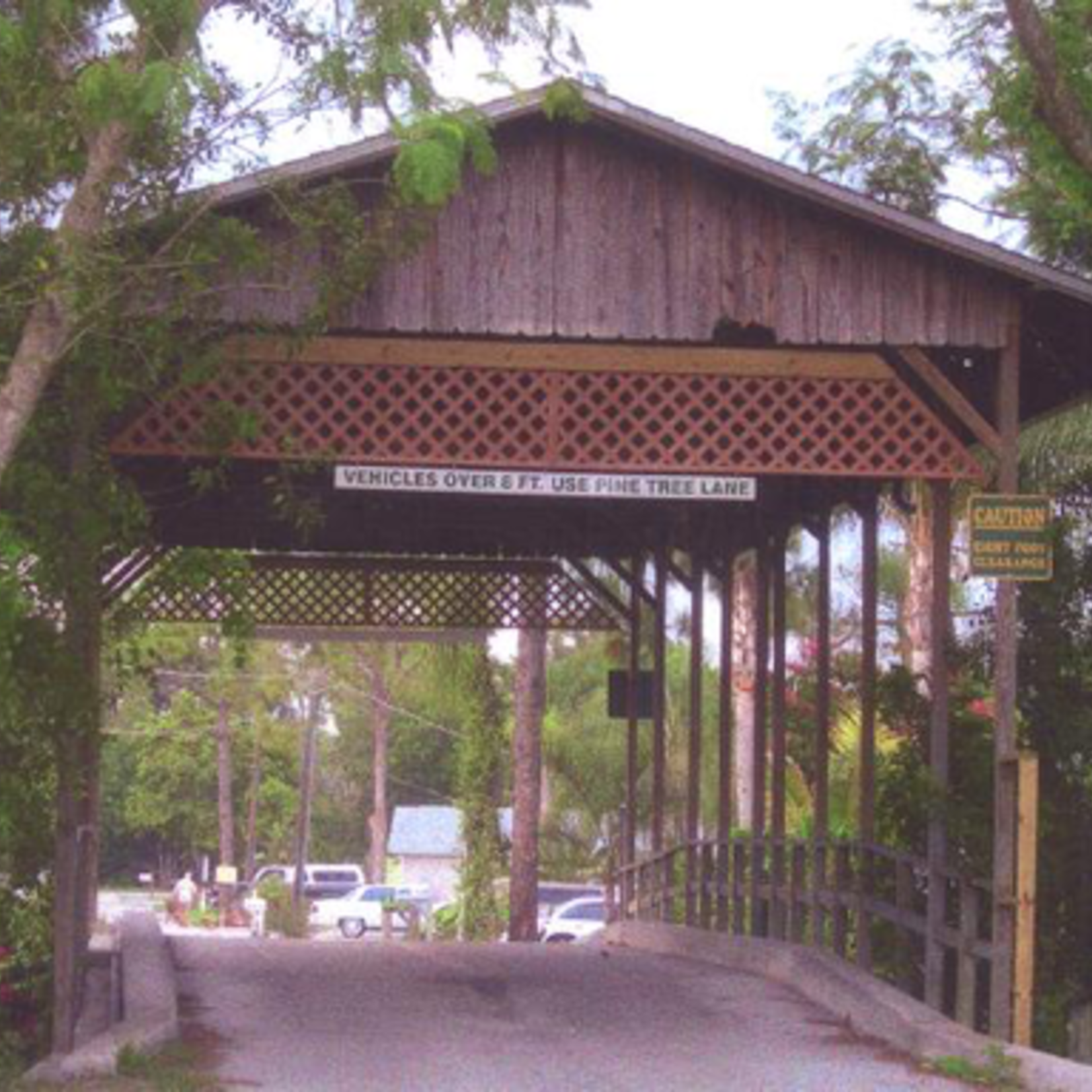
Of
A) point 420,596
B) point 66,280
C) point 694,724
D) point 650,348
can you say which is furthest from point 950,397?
point 420,596

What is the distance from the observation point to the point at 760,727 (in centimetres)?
1923

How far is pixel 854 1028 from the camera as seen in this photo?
13.7m

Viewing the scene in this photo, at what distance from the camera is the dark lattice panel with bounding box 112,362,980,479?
13.4m

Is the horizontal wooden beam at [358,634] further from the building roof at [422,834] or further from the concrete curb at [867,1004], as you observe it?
the building roof at [422,834]

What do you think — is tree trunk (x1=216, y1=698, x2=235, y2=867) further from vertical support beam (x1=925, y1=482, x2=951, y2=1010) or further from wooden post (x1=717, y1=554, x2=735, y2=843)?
vertical support beam (x1=925, y1=482, x2=951, y2=1010)

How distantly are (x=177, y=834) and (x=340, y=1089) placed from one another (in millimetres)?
67152

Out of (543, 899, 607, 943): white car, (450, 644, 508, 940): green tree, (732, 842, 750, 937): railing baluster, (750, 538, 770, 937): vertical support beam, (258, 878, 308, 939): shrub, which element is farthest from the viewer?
(258, 878, 308, 939): shrub

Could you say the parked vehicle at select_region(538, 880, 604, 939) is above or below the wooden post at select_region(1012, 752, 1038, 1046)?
below

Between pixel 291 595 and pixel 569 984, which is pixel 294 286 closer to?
pixel 569 984

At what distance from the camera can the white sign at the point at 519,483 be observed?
1345 cm

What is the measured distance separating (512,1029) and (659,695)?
30.0ft

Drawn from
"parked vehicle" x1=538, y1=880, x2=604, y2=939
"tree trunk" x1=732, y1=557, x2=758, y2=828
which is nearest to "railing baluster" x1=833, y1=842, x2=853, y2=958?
"tree trunk" x1=732, y1=557, x2=758, y2=828

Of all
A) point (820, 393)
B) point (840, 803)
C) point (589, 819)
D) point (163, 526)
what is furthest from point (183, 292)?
point (589, 819)

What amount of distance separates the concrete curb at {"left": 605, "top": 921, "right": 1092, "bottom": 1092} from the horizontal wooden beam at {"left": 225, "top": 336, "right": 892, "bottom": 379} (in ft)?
11.3
